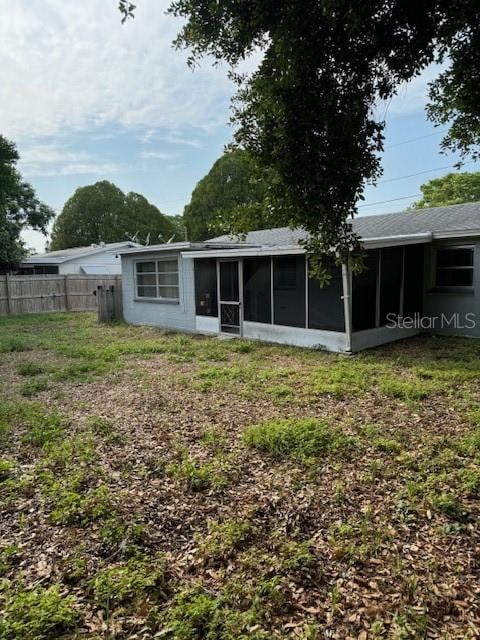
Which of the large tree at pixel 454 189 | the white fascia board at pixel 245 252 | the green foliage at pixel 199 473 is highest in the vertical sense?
the large tree at pixel 454 189

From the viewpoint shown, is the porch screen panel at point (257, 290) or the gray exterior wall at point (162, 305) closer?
the porch screen panel at point (257, 290)

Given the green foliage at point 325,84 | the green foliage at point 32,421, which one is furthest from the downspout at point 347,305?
the green foliage at point 32,421

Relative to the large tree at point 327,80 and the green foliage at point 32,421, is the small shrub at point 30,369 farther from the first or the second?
the large tree at point 327,80

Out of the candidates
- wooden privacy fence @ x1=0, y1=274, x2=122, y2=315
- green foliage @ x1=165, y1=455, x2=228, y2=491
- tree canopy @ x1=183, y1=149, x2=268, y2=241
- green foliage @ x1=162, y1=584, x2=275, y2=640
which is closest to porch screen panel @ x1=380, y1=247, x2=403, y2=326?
green foliage @ x1=165, y1=455, x2=228, y2=491

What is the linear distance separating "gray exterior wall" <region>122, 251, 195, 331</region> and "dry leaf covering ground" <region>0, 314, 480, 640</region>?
580cm

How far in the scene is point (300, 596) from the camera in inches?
89.1

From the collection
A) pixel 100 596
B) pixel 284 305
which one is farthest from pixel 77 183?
pixel 100 596

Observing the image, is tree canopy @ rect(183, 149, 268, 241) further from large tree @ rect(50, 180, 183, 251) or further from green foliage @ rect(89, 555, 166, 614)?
green foliage @ rect(89, 555, 166, 614)

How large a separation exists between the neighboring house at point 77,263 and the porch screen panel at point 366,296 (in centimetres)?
1872

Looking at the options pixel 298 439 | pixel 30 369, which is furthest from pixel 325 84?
pixel 30 369

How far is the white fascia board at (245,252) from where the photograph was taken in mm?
8781

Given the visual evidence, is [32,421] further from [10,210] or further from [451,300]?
[10,210]

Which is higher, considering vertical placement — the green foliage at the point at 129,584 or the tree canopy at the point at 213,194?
the tree canopy at the point at 213,194

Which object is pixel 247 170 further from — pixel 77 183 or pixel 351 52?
pixel 77 183
